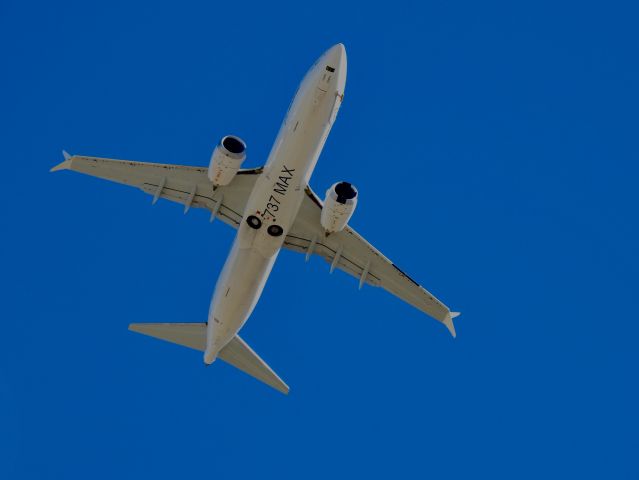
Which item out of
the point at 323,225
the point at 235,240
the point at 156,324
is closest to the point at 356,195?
the point at 323,225

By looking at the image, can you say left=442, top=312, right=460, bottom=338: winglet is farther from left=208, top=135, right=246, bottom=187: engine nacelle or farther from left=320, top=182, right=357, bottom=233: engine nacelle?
left=208, top=135, right=246, bottom=187: engine nacelle

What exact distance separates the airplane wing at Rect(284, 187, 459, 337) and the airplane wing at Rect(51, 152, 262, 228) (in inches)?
103

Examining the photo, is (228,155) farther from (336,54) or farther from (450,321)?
(450,321)

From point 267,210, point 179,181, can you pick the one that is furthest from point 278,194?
point 179,181

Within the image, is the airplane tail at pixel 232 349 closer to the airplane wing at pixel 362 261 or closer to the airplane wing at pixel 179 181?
the airplane wing at pixel 362 261

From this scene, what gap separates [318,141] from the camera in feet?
114

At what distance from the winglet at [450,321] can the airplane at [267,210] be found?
41 mm

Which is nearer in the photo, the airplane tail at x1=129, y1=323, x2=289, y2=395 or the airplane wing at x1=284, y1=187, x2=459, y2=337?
the airplane wing at x1=284, y1=187, x2=459, y2=337

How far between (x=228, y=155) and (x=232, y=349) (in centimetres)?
939

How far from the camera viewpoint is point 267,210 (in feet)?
117

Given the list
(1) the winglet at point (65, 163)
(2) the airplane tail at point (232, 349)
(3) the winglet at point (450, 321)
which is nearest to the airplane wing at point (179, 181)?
(1) the winglet at point (65, 163)

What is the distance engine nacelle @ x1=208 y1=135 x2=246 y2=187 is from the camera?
36250 millimetres

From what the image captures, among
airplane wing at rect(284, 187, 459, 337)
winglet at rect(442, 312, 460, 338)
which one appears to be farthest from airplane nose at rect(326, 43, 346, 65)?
winglet at rect(442, 312, 460, 338)

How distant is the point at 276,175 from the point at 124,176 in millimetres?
7241
